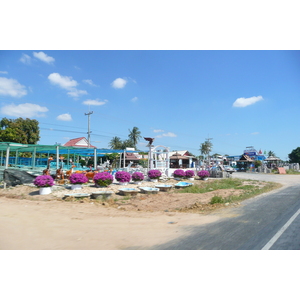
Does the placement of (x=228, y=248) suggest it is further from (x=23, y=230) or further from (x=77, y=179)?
(x=77, y=179)

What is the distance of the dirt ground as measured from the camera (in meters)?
4.79

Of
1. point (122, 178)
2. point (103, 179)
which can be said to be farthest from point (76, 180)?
point (122, 178)

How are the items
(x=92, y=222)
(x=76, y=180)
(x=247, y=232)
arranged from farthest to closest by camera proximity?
(x=76, y=180) → (x=92, y=222) → (x=247, y=232)

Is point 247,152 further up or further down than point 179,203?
further up

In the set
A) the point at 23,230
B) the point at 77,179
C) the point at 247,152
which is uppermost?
the point at 247,152

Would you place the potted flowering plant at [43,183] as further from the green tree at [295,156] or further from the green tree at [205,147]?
the green tree at [295,156]

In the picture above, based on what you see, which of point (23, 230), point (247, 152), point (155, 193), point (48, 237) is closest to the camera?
point (48, 237)

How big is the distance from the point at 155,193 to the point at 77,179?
4124 mm

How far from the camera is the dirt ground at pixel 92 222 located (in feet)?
15.7

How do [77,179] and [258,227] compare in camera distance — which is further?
[77,179]

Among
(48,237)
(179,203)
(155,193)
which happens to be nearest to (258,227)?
(179,203)

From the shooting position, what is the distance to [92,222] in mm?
6344

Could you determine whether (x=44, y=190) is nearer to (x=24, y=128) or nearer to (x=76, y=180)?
(x=76, y=180)

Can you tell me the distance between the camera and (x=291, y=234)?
201 inches
